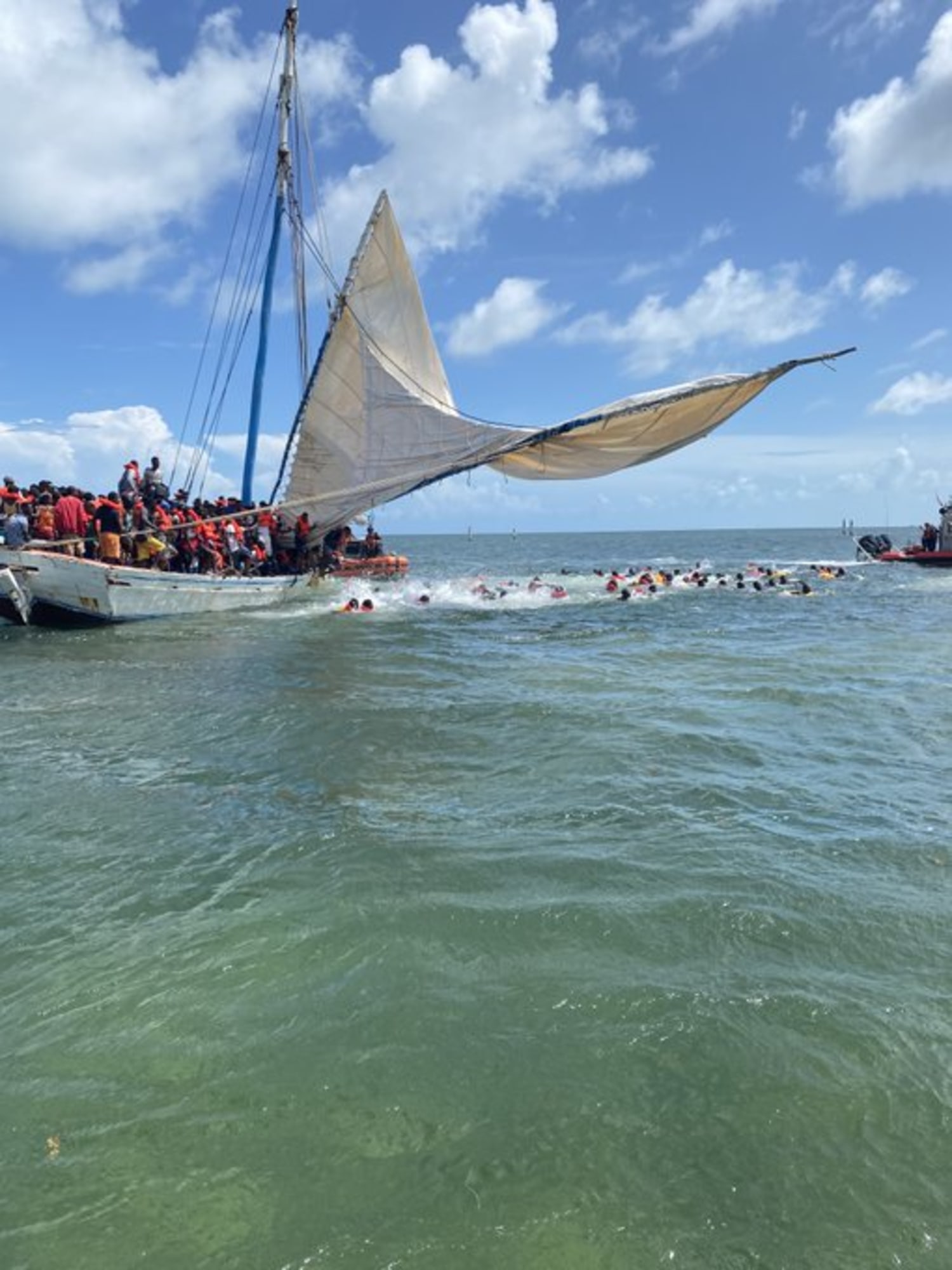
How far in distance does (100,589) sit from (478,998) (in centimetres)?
2101

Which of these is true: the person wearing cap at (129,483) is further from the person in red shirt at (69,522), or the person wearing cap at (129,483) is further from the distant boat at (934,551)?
the distant boat at (934,551)

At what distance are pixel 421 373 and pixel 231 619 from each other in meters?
11.8

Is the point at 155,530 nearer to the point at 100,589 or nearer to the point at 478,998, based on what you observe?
the point at 100,589

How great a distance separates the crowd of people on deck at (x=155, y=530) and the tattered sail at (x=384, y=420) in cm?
167

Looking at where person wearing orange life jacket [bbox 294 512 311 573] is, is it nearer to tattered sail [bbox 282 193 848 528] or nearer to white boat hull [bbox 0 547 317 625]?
tattered sail [bbox 282 193 848 528]

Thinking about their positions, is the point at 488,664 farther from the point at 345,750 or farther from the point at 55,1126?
the point at 55,1126

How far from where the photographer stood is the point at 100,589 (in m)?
22.8

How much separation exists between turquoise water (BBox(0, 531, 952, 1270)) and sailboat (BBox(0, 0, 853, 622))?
42.7 feet

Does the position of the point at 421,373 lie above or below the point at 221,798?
A: above

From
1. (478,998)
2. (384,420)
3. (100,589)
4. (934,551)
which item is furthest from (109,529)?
(934,551)

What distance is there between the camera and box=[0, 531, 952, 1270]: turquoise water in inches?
128

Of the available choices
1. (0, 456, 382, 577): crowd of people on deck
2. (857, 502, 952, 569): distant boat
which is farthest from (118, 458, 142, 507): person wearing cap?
(857, 502, 952, 569): distant boat

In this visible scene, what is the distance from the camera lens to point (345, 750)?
10391 millimetres

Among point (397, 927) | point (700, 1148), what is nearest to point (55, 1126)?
point (397, 927)
